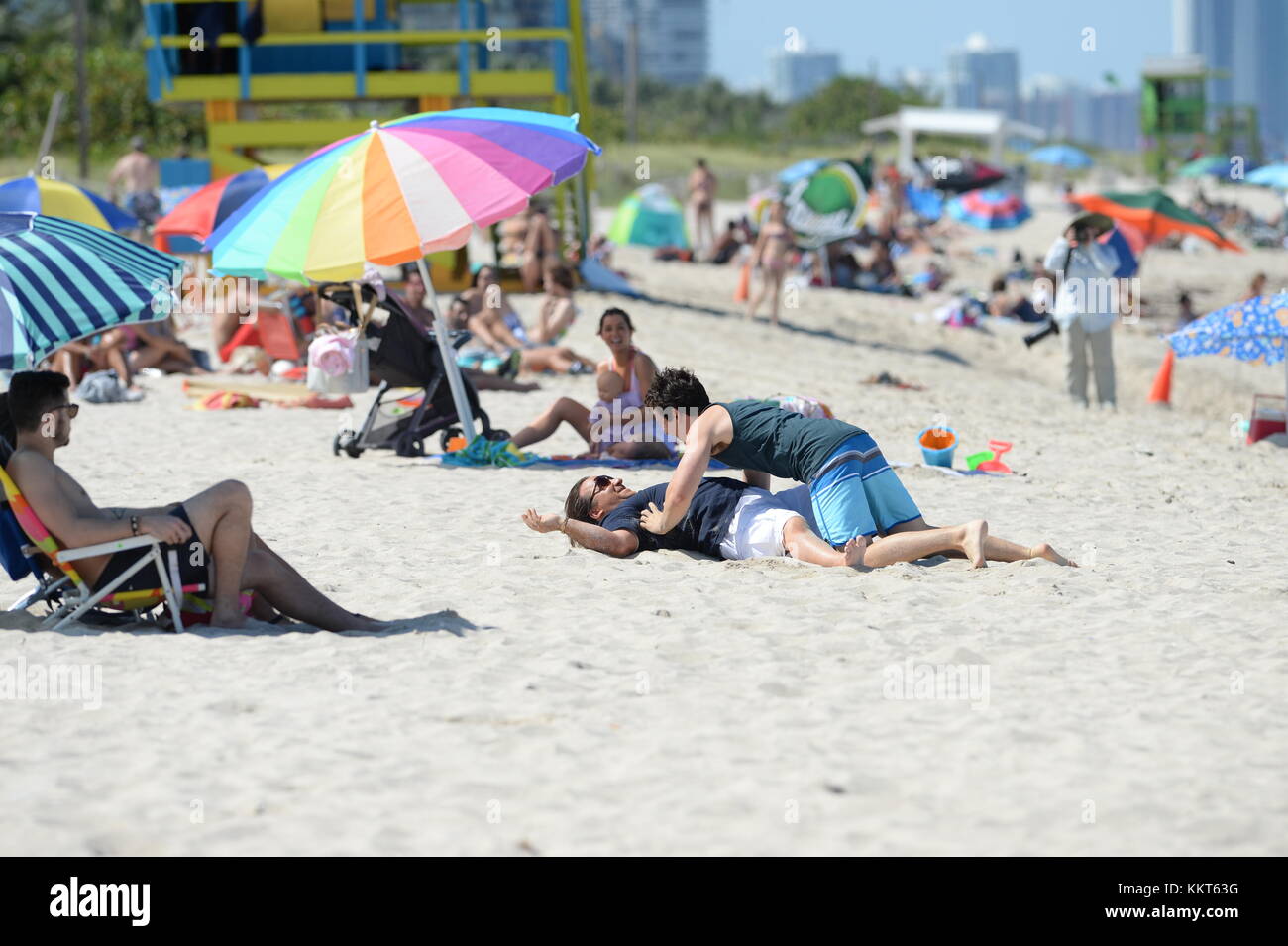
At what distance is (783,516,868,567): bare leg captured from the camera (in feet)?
18.5

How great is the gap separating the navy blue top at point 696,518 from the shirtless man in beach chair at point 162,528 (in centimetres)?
133

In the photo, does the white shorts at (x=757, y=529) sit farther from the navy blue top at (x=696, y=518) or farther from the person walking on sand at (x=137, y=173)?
the person walking on sand at (x=137, y=173)

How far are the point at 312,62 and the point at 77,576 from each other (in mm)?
12348

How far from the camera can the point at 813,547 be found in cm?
572

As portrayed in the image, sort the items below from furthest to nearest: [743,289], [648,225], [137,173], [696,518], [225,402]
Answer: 1. [648,225]
2. [137,173]
3. [743,289]
4. [225,402]
5. [696,518]

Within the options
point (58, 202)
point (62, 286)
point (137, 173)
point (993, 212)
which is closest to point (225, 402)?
point (58, 202)

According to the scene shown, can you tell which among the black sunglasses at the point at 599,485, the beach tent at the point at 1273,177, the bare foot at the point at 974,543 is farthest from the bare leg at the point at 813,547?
the beach tent at the point at 1273,177

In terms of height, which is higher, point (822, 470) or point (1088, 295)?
point (1088, 295)

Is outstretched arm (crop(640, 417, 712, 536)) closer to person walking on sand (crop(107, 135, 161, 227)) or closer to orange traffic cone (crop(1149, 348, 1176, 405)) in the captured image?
orange traffic cone (crop(1149, 348, 1176, 405))

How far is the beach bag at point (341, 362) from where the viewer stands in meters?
8.07

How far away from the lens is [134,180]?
18328 mm

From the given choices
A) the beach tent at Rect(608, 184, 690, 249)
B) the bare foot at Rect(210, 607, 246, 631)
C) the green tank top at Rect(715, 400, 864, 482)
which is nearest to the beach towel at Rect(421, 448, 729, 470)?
the green tank top at Rect(715, 400, 864, 482)

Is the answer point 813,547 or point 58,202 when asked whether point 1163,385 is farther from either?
point 58,202
